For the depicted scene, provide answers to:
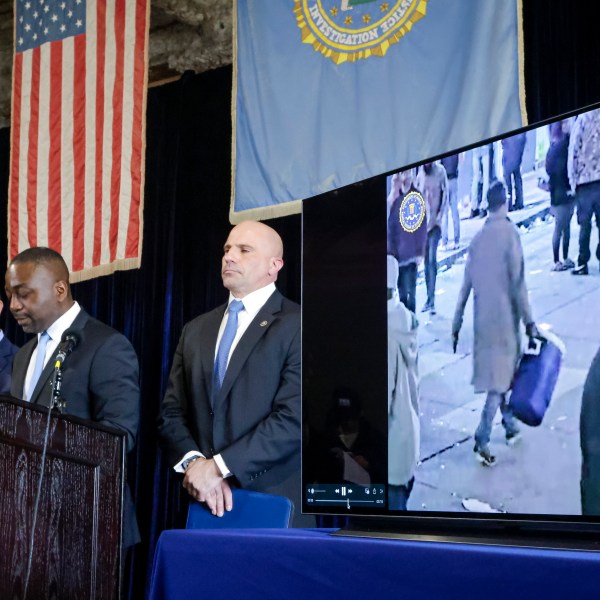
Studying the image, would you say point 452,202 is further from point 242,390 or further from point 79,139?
point 79,139

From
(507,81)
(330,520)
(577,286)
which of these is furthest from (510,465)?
(330,520)

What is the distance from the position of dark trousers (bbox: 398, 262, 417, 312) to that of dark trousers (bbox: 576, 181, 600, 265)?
1.06ft

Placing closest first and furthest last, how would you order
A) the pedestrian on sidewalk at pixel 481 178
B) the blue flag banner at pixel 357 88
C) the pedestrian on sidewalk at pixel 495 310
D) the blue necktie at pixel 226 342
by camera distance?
the pedestrian on sidewalk at pixel 495 310 < the pedestrian on sidewalk at pixel 481 178 < the blue necktie at pixel 226 342 < the blue flag banner at pixel 357 88

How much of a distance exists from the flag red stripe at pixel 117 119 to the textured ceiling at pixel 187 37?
68 cm

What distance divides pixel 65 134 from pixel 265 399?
268 cm

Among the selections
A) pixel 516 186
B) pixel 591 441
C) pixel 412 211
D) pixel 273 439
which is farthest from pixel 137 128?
pixel 591 441

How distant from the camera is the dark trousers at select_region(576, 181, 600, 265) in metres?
1.40

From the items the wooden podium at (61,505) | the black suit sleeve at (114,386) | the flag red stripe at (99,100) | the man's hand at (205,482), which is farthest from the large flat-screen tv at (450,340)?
Result: the flag red stripe at (99,100)

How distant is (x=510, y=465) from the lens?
4.75 feet

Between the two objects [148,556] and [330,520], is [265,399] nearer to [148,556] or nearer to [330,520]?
[330,520]

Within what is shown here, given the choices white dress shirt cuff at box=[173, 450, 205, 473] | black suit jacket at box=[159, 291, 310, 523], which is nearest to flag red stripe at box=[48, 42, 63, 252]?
black suit jacket at box=[159, 291, 310, 523]

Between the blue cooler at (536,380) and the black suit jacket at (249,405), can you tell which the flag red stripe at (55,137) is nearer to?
the black suit jacket at (249,405)

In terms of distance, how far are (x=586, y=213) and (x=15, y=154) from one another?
4678 mm

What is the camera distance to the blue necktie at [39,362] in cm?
362
